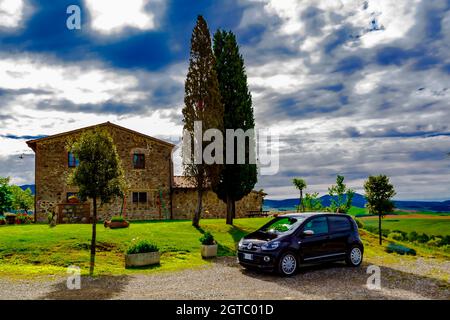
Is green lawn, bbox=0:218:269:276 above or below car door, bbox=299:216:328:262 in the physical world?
below

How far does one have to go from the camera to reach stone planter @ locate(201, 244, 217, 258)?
1513 cm

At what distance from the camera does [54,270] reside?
12.6 metres

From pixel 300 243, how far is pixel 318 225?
3.71 ft

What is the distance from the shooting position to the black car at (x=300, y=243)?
11070 mm

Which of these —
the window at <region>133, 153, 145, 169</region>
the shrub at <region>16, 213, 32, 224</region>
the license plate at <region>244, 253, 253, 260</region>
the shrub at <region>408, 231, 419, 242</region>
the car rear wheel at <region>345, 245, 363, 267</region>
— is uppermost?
the window at <region>133, 153, 145, 169</region>

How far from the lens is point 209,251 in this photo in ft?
49.9

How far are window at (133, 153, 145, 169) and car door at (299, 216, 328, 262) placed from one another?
22563 mm

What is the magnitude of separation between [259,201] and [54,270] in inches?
987

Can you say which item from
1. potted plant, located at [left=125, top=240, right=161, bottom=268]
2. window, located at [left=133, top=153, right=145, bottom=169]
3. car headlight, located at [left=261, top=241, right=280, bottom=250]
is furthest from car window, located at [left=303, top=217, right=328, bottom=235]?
window, located at [left=133, top=153, right=145, bottom=169]

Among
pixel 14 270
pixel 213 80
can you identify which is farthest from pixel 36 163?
pixel 14 270

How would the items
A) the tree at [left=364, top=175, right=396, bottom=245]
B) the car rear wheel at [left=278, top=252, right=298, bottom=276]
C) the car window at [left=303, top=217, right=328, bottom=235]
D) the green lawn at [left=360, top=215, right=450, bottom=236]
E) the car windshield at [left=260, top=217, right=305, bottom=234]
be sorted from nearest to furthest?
the car rear wheel at [left=278, top=252, right=298, bottom=276]
the car windshield at [left=260, top=217, right=305, bottom=234]
the car window at [left=303, top=217, right=328, bottom=235]
the tree at [left=364, top=175, right=396, bottom=245]
the green lawn at [left=360, top=215, right=450, bottom=236]

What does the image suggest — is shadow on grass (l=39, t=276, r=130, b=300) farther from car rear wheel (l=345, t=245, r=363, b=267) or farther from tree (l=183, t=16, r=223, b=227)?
tree (l=183, t=16, r=223, b=227)

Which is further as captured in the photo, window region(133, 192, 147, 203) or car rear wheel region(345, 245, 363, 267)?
window region(133, 192, 147, 203)
